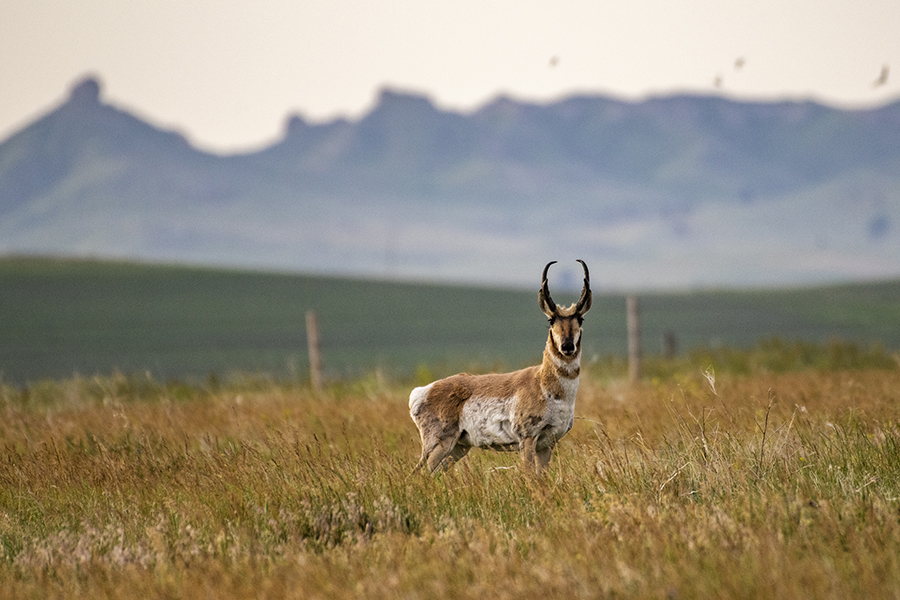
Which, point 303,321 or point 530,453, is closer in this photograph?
point 530,453

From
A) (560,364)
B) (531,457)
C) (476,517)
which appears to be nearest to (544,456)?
(531,457)

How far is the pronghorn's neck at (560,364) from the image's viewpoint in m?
7.34

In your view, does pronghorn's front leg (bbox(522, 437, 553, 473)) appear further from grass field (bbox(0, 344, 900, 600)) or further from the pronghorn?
grass field (bbox(0, 344, 900, 600))

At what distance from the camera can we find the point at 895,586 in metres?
4.24

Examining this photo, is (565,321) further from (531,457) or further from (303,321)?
(303,321)

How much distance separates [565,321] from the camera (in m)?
7.21

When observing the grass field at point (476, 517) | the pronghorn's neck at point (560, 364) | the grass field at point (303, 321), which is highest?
the pronghorn's neck at point (560, 364)

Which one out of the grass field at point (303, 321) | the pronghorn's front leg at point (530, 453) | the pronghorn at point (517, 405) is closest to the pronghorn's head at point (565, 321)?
the pronghorn at point (517, 405)

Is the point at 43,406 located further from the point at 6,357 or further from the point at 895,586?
the point at 6,357

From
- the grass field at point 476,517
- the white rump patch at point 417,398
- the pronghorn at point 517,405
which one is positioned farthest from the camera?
the white rump patch at point 417,398

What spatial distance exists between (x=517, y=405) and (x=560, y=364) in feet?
1.56

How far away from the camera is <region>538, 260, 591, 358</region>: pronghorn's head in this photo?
23.3 ft

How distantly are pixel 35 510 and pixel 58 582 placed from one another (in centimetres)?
215

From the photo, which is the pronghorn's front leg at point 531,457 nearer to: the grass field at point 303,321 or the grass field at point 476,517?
the grass field at point 476,517
